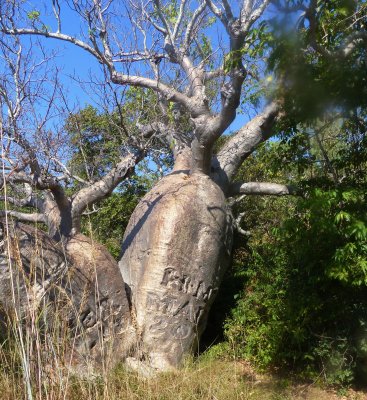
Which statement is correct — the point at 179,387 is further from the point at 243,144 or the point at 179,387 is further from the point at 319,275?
the point at 243,144

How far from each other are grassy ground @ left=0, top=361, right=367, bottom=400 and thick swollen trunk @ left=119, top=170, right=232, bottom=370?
1.38 feet

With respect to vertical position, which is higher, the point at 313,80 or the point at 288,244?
the point at 313,80

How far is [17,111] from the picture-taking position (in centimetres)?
558

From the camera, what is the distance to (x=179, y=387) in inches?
152

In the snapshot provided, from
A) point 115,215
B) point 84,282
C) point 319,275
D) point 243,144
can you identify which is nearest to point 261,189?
point 243,144

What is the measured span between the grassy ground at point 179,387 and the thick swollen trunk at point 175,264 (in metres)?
0.42

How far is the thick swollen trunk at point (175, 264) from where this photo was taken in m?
5.55

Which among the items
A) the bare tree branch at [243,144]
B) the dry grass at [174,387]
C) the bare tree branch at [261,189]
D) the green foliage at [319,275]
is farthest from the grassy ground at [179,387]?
the bare tree branch at [243,144]

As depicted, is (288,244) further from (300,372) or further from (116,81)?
(116,81)

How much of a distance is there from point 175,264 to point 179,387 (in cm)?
191

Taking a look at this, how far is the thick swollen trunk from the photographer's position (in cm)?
555

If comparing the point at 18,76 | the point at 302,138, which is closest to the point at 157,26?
the point at 18,76

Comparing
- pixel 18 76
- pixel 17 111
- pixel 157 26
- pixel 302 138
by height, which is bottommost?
pixel 302 138

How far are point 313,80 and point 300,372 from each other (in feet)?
9.16
